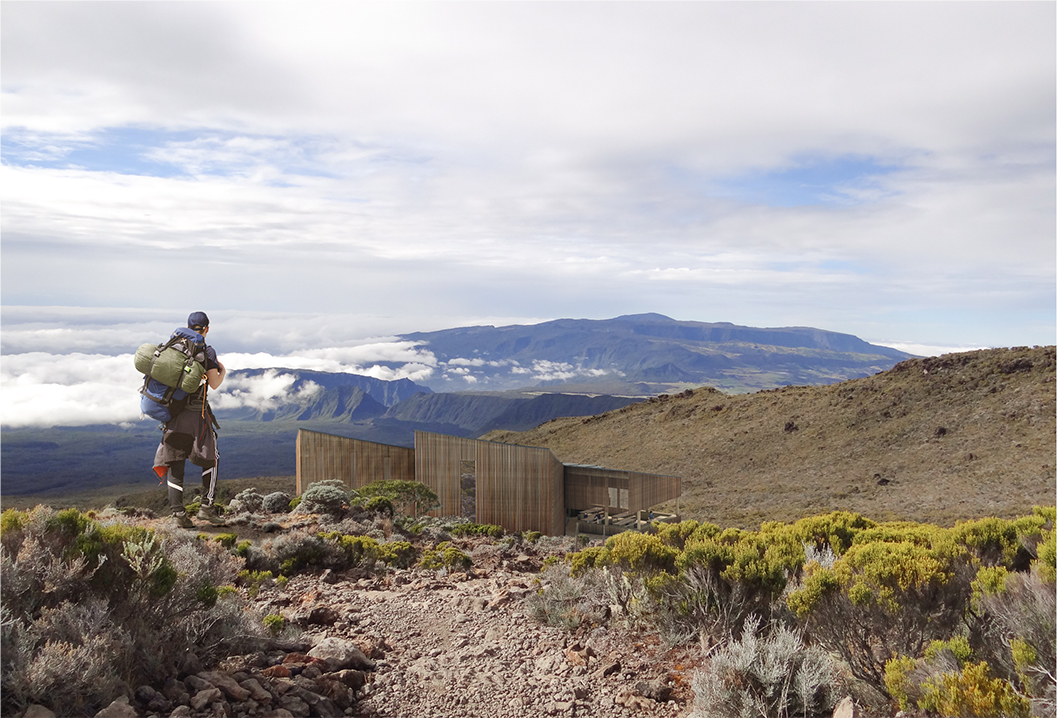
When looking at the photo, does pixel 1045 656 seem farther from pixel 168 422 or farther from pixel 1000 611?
pixel 168 422

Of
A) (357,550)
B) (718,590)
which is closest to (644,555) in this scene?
(718,590)

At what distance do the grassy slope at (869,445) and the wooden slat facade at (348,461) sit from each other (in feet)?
39.7

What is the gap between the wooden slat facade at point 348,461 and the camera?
50.5 feet

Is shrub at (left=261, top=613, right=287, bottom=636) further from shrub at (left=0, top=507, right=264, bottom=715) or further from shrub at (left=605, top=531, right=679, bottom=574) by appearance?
shrub at (left=605, top=531, right=679, bottom=574)

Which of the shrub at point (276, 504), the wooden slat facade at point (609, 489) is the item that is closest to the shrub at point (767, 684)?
the shrub at point (276, 504)

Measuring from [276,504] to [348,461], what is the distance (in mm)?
3983

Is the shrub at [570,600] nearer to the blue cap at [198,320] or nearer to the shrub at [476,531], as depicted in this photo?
the blue cap at [198,320]

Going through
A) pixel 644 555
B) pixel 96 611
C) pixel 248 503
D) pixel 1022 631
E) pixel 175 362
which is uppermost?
pixel 175 362

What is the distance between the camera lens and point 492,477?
14.2 m

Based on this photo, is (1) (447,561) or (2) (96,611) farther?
(1) (447,561)

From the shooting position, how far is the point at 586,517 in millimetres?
16906

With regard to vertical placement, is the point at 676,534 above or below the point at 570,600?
above

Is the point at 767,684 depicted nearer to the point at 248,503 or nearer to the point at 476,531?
the point at 476,531

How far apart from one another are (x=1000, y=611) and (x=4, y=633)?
499 cm
